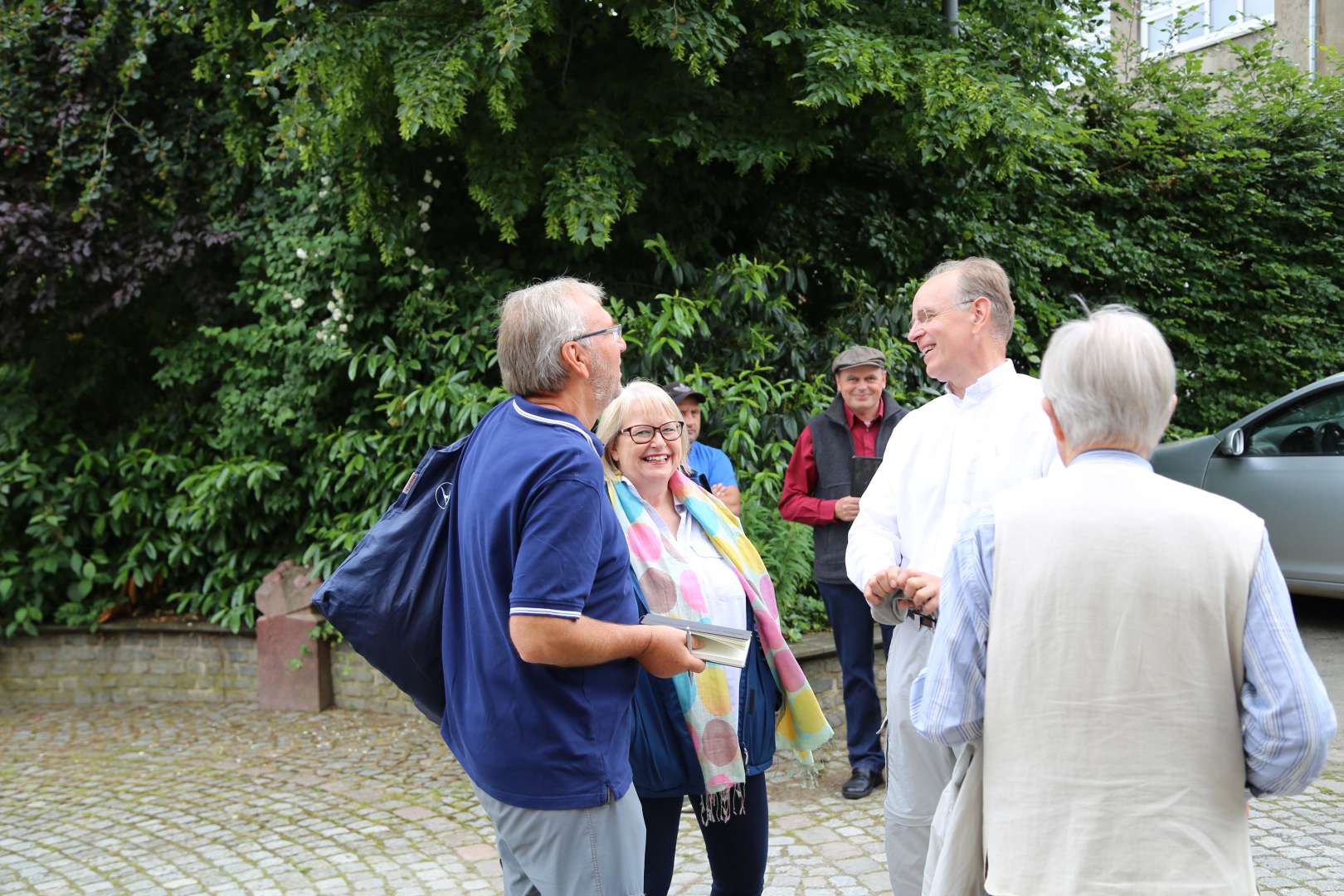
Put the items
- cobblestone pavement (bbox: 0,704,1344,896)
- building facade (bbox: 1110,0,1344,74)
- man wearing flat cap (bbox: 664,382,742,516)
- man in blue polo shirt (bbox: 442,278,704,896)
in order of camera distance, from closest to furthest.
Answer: man in blue polo shirt (bbox: 442,278,704,896) < cobblestone pavement (bbox: 0,704,1344,896) < man wearing flat cap (bbox: 664,382,742,516) < building facade (bbox: 1110,0,1344,74)

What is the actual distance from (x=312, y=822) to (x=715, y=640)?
3448mm

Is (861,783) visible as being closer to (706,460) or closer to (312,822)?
(706,460)

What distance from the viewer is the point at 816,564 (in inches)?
219

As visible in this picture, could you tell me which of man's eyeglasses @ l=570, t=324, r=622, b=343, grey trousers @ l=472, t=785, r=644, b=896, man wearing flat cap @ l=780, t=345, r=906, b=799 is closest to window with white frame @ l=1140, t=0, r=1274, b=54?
man wearing flat cap @ l=780, t=345, r=906, b=799

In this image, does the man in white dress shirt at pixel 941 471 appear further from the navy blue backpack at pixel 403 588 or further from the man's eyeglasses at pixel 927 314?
the navy blue backpack at pixel 403 588

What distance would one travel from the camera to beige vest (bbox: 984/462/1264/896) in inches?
74.8

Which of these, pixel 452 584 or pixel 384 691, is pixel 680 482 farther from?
pixel 384 691

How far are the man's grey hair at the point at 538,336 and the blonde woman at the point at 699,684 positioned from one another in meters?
0.71

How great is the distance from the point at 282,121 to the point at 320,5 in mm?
704

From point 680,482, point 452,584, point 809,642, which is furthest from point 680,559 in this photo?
point 809,642

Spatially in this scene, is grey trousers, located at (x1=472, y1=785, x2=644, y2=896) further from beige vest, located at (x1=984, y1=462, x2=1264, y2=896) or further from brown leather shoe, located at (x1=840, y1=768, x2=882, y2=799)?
brown leather shoe, located at (x1=840, y1=768, x2=882, y2=799)

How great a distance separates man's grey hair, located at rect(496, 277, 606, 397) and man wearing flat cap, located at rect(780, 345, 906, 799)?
301 centimetres

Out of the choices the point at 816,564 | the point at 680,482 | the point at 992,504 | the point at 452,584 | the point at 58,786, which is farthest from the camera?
the point at 58,786

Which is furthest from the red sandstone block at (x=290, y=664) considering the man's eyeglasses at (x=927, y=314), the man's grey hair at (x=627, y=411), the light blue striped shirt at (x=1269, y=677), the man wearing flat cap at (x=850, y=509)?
the light blue striped shirt at (x=1269, y=677)
